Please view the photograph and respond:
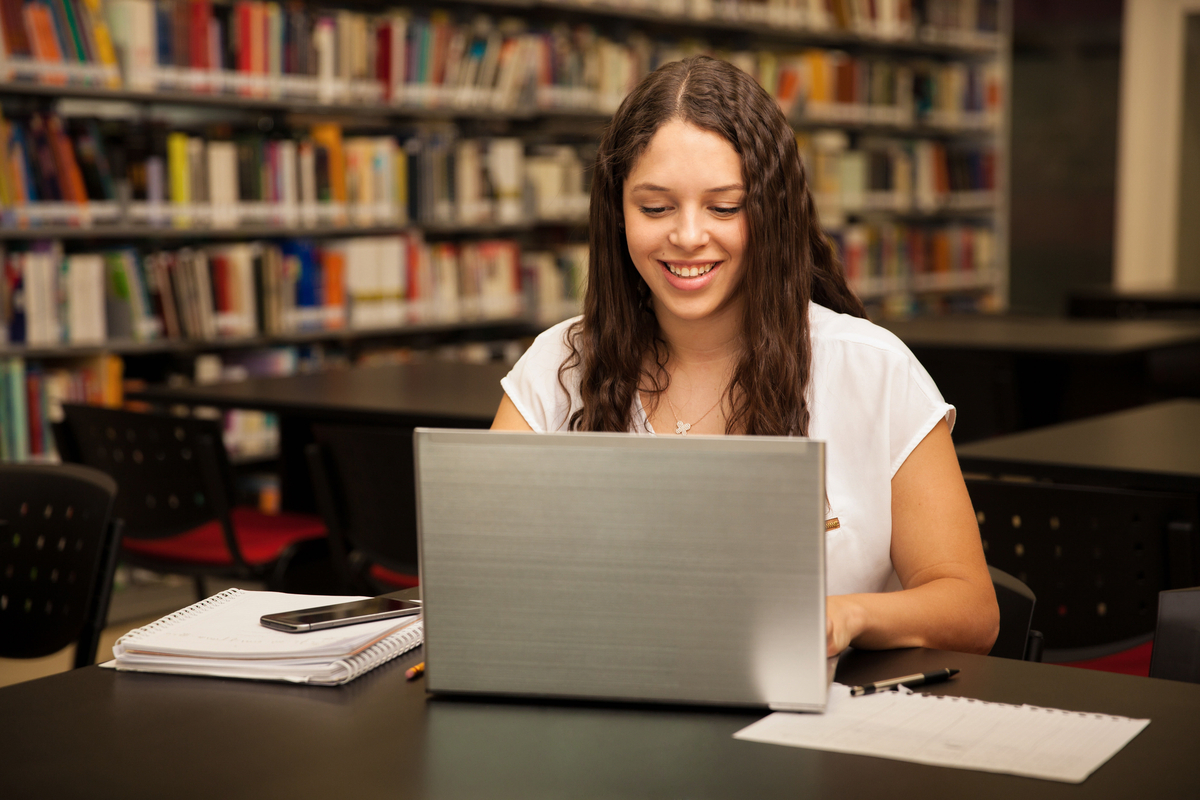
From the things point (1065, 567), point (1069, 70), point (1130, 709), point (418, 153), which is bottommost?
point (1065, 567)

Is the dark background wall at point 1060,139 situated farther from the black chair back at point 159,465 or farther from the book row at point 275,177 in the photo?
the black chair back at point 159,465

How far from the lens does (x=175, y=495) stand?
2.69 metres

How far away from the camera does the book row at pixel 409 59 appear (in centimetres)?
398

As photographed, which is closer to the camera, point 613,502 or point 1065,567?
point 613,502

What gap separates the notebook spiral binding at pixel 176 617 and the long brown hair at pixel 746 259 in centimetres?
46

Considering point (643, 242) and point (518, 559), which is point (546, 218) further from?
point (518, 559)

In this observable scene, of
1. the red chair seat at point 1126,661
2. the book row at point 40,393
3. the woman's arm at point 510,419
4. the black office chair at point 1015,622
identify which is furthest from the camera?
the book row at point 40,393

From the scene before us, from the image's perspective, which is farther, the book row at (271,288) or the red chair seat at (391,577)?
the book row at (271,288)

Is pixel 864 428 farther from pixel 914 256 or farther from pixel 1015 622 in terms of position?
pixel 914 256

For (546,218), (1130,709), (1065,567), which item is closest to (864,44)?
(546,218)

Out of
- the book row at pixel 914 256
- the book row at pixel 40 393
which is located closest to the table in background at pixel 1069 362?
the book row at pixel 914 256

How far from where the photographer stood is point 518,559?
93 cm

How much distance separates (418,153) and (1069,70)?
4.45 meters

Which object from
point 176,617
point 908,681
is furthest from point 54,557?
point 908,681
